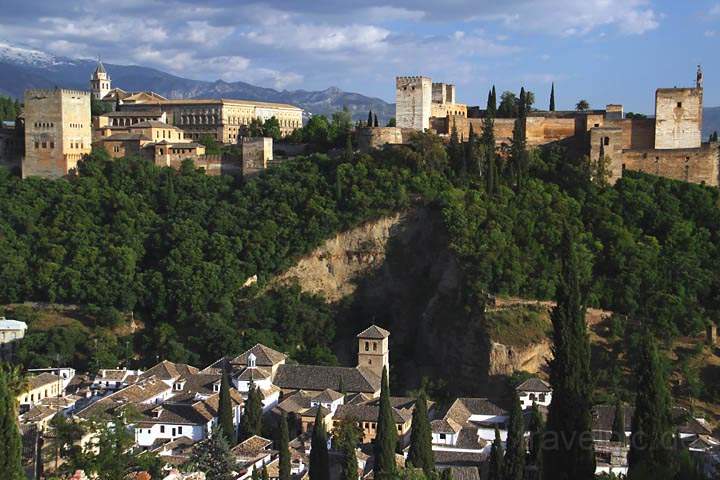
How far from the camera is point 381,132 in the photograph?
46781 mm

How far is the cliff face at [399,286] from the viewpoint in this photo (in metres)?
40.1

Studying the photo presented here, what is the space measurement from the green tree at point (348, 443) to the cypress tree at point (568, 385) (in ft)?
30.7

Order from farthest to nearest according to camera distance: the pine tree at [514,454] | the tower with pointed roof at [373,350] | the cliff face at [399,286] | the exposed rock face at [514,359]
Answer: the cliff face at [399,286] < the tower with pointed roof at [373,350] < the exposed rock face at [514,359] < the pine tree at [514,454]

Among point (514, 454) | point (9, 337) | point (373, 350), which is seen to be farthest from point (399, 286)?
point (514, 454)

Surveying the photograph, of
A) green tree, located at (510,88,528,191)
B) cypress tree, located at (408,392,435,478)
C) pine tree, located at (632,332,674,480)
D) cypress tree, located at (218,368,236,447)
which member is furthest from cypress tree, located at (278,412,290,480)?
green tree, located at (510,88,528,191)

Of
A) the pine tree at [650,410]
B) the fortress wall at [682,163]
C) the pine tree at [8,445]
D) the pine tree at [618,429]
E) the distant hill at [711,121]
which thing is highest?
the distant hill at [711,121]

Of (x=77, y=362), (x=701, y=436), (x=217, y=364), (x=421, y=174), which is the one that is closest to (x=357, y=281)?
(x=421, y=174)

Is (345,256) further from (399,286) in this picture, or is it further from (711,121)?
(711,121)

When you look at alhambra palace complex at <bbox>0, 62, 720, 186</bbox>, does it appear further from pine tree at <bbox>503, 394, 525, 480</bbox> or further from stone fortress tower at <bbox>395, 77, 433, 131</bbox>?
pine tree at <bbox>503, 394, 525, 480</bbox>

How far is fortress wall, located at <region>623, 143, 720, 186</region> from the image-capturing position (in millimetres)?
45000

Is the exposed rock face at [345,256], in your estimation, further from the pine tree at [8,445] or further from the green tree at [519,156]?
the pine tree at [8,445]

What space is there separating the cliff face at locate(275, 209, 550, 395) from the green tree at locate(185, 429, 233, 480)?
12.4m

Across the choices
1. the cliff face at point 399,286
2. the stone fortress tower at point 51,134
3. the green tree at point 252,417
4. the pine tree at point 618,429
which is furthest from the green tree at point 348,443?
the stone fortress tower at point 51,134

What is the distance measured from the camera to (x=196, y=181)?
1918 inches
